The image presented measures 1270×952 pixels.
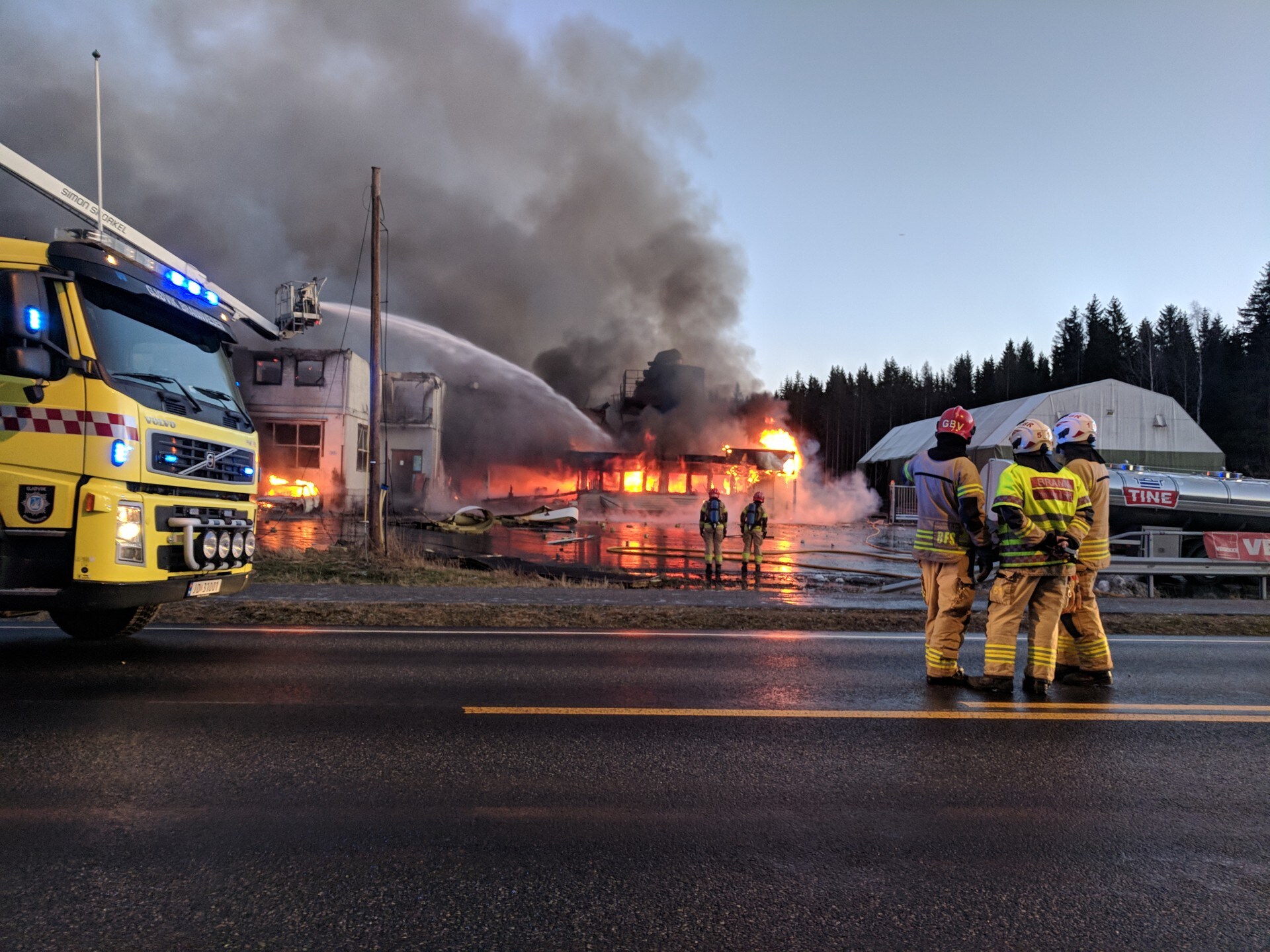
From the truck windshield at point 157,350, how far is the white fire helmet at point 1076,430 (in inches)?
254

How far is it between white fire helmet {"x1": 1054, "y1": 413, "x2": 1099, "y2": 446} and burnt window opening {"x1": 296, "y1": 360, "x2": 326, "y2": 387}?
26028 millimetres

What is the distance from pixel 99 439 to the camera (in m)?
5.02

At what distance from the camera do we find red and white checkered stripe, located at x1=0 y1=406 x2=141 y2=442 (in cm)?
495

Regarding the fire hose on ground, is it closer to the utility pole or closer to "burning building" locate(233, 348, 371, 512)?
the utility pole

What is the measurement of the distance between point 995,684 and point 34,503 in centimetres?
621

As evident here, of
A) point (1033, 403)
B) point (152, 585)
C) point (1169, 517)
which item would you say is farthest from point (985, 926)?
point (1033, 403)

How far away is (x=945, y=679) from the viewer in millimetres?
5516

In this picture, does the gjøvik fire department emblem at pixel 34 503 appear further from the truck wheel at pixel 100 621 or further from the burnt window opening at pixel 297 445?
the burnt window opening at pixel 297 445

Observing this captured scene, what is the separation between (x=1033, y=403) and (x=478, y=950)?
3717 centimetres

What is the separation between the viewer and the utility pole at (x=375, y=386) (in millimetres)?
14625

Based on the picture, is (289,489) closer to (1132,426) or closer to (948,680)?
(948,680)

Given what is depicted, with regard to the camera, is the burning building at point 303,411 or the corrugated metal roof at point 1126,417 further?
the corrugated metal roof at point 1126,417

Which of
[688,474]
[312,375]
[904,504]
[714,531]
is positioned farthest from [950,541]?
[904,504]

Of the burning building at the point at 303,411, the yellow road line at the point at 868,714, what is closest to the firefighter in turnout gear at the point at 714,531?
the yellow road line at the point at 868,714
